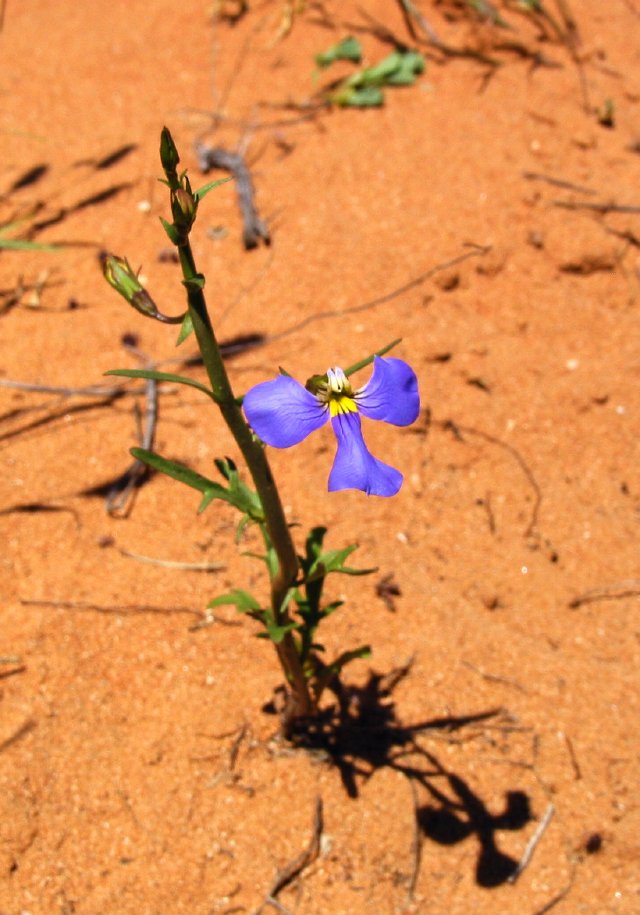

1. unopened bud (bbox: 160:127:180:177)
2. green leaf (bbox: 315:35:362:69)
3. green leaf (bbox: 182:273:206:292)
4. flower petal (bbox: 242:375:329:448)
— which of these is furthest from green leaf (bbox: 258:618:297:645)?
green leaf (bbox: 315:35:362:69)

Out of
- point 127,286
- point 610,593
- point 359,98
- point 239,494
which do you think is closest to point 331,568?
point 239,494

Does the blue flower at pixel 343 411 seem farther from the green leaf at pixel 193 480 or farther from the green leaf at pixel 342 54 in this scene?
the green leaf at pixel 342 54

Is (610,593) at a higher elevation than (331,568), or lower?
lower

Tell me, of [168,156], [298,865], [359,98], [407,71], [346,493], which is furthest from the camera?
[407,71]

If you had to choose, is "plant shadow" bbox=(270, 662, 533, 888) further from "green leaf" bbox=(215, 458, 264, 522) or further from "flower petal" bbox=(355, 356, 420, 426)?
"flower petal" bbox=(355, 356, 420, 426)

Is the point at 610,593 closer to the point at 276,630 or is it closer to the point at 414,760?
the point at 414,760

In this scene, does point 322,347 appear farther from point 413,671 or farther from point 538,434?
point 413,671

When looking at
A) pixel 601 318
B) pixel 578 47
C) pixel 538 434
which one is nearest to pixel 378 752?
pixel 538 434

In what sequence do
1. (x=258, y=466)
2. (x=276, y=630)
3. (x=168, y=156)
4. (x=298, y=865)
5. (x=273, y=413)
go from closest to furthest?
(x=168, y=156) < (x=273, y=413) < (x=258, y=466) < (x=276, y=630) < (x=298, y=865)

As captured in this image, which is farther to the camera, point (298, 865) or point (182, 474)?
point (298, 865)
